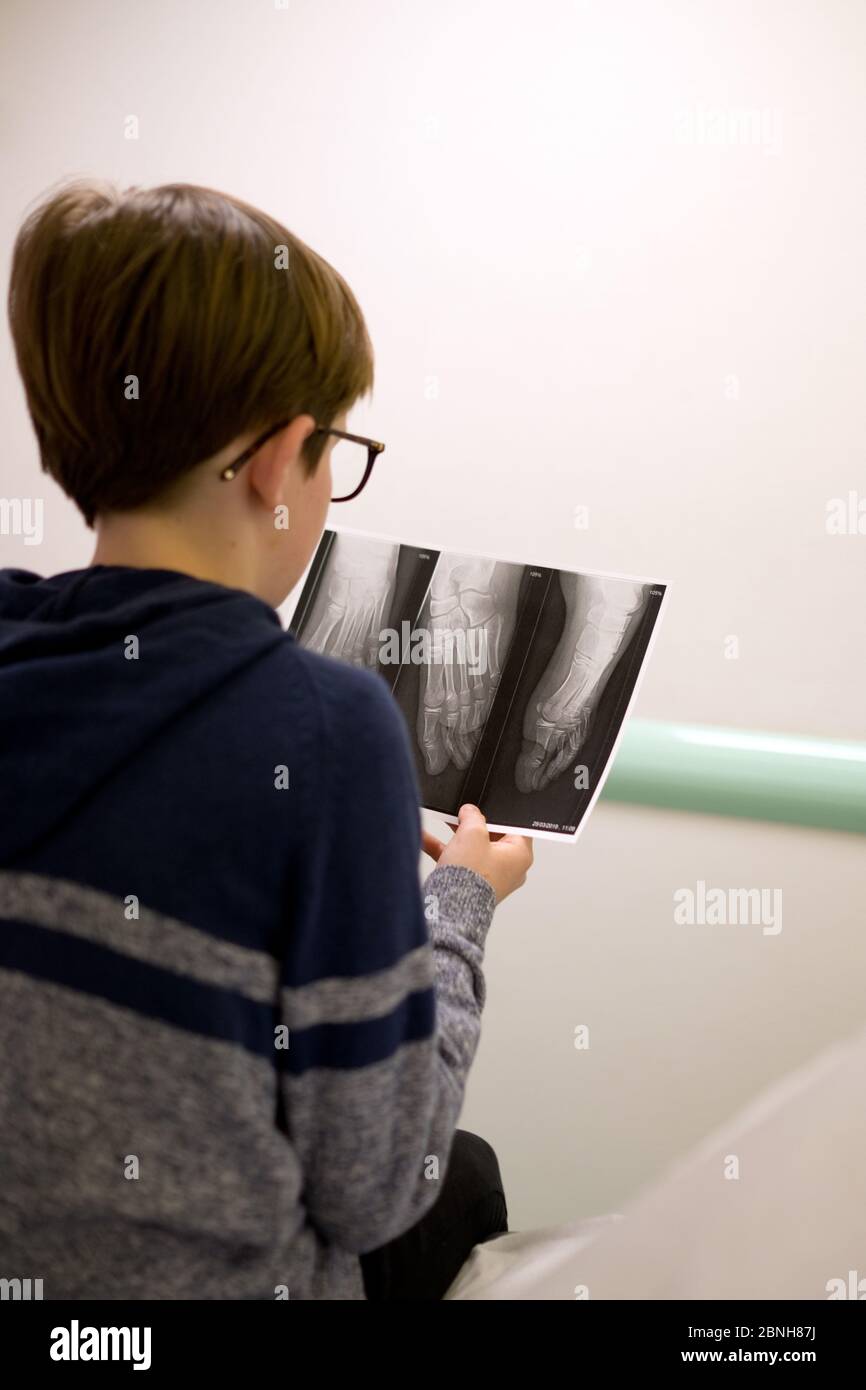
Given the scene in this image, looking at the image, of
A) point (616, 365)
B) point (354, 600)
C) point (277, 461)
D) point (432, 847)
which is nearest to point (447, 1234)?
point (432, 847)

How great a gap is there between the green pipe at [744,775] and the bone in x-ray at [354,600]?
774 mm

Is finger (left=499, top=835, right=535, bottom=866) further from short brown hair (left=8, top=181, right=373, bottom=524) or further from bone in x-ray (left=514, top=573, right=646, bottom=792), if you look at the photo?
short brown hair (left=8, top=181, right=373, bottom=524)

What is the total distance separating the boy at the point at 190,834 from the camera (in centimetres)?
62

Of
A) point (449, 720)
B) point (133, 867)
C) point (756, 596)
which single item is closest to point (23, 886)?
point (133, 867)

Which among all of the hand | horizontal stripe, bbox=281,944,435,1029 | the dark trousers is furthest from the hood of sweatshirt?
the dark trousers

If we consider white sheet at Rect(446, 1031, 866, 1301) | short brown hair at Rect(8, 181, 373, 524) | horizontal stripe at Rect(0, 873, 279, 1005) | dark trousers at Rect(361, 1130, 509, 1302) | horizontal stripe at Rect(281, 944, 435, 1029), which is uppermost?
short brown hair at Rect(8, 181, 373, 524)

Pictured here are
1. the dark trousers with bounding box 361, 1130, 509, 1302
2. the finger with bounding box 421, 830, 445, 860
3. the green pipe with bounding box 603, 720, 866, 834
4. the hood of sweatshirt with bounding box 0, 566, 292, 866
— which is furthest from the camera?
the green pipe with bounding box 603, 720, 866, 834

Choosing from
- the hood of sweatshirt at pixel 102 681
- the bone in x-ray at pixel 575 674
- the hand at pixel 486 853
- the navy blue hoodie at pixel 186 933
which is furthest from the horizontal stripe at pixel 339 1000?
the bone in x-ray at pixel 575 674

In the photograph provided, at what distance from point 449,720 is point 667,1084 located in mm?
1074

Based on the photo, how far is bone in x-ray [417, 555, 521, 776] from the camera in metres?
1.04

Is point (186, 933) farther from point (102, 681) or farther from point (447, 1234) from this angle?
point (447, 1234)

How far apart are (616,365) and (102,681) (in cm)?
132

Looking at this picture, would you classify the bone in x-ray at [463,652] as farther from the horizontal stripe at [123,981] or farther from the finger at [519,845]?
the horizontal stripe at [123,981]

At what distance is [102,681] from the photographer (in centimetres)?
63
